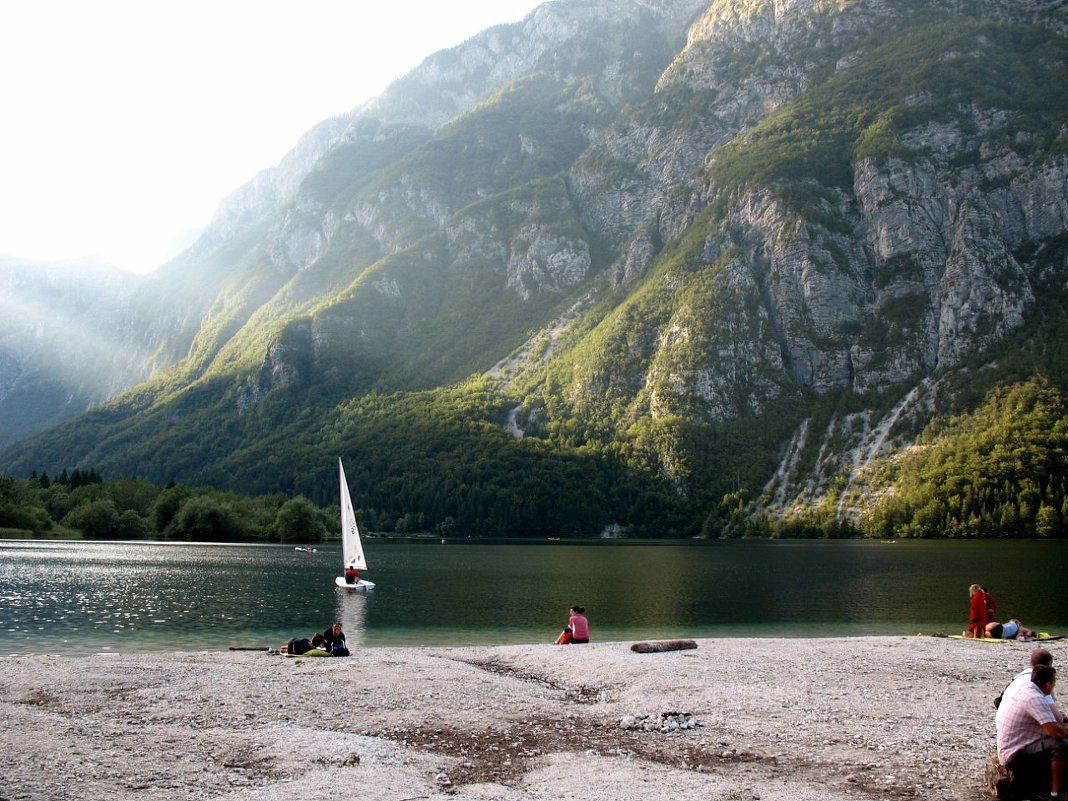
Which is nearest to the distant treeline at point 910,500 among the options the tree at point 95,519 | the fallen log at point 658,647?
the tree at point 95,519

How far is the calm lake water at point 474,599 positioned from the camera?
43906 millimetres

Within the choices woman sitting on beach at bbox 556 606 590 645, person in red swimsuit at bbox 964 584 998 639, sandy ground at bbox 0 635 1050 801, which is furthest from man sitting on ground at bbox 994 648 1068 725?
person in red swimsuit at bbox 964 584 998 639

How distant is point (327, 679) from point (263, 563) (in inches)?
2831

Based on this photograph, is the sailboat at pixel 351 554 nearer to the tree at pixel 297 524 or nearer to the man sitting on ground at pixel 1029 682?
the man sitting on ground at pixel 1029 682

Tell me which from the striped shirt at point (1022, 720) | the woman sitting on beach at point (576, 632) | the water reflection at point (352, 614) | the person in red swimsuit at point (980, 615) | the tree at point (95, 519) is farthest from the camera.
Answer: the tree at point (95, 519)

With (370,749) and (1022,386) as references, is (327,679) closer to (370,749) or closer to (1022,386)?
(370,749)

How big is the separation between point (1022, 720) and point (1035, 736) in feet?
0.95

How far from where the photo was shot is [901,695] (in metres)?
24.1

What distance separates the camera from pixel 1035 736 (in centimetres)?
1358

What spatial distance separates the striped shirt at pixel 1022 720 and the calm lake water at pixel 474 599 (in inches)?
1180

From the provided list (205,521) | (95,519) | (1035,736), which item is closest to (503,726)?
(1035,736)

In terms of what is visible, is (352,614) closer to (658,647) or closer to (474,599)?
(474,599)

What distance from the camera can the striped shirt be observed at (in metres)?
13.5

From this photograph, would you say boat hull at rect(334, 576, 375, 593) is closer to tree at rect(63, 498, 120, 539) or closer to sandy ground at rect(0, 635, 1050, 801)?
sandy ground at rect(0, 635, 1050, 801)
